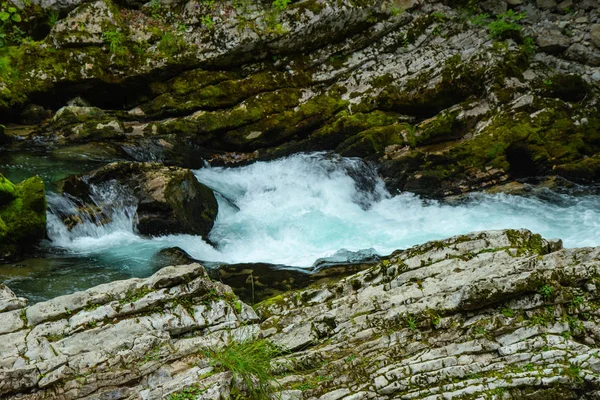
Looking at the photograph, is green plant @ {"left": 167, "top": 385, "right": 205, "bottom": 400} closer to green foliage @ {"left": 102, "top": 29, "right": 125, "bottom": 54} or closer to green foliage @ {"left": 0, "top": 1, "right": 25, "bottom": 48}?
A: green foliage @ {"left": 102, "top": 29, "right": 125, "bottom": 54}

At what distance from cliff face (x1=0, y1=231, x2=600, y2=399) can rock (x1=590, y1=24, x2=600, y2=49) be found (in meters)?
12.9

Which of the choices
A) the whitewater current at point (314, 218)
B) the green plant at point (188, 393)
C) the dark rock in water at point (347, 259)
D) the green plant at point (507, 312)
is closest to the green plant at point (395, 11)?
the whitewater current at point (314, 218)

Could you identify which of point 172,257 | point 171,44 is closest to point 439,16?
point 171,44

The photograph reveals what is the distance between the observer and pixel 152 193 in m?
9.98

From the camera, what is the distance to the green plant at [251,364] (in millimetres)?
4001

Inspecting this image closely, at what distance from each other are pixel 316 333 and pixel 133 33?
47.6 ft

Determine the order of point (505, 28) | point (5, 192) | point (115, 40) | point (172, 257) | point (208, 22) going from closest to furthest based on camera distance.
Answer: point (5, 192) < point (172, 257) < point (505, 28) < point (115, 40) < point (208, 22)

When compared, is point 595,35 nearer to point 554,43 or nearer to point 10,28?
point 554,43

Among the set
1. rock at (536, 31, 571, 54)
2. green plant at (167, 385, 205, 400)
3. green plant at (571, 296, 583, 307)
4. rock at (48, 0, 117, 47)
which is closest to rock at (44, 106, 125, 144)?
rock at (48, 0, 117, 47)

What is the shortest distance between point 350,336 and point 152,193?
6782 millimetres

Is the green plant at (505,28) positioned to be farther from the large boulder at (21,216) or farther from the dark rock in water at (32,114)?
the dark rock in water at (32,114)

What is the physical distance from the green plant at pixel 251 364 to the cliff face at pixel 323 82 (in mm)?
9674

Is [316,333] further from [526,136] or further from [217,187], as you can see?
[526,136]

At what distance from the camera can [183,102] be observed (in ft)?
50.5
